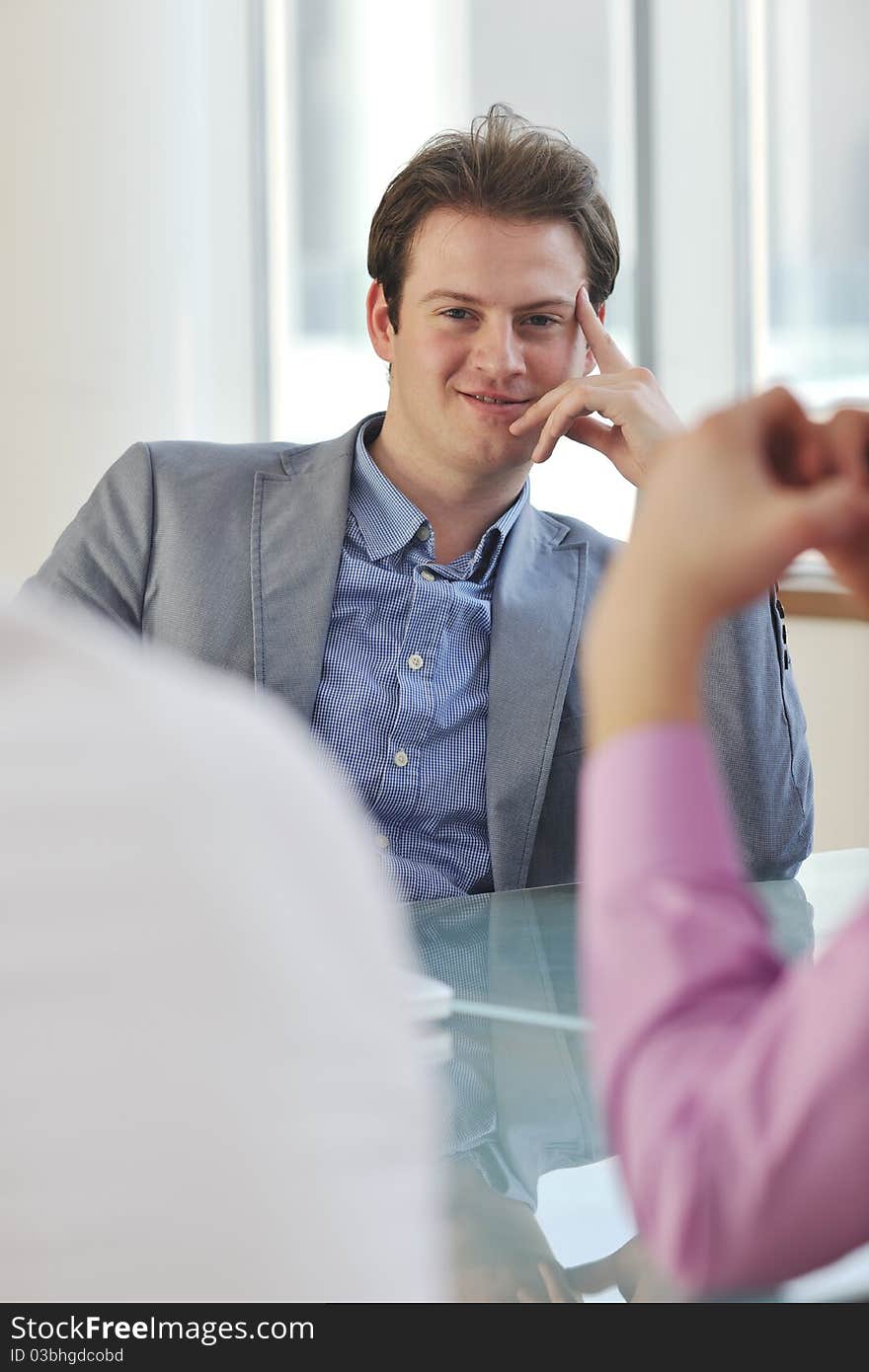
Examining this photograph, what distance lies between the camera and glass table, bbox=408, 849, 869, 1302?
78 centimetres

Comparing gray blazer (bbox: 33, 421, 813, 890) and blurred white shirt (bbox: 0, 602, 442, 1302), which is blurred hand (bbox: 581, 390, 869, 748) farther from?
gray blazer (bbox: 33, 421, 813, 890)

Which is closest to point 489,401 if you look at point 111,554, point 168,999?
point 111,554

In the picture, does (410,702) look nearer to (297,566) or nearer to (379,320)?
(297,566)

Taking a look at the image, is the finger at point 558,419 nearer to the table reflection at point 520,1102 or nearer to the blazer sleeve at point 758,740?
the blazer sleeve at point 758,740

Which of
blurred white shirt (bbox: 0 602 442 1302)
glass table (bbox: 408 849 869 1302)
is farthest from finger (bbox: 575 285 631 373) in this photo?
blurred white shirt (bbox: 0 602 442 1302)

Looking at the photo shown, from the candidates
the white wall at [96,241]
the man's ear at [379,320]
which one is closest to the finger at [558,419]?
the man's ear at [379,320]

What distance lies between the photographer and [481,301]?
→ 6.93ft

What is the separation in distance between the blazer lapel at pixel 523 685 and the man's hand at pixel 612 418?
152 mm

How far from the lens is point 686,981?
1.63 ft

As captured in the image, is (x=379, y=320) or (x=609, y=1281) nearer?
(x=609, y=1281)

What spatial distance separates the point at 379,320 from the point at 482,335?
25 cm

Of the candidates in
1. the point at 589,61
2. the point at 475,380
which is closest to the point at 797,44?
the point at 589,61

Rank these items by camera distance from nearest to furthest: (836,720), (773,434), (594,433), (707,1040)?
(707,1040), (773,434), (594,433), (836,720)

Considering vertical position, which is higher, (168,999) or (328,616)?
(168,999)
